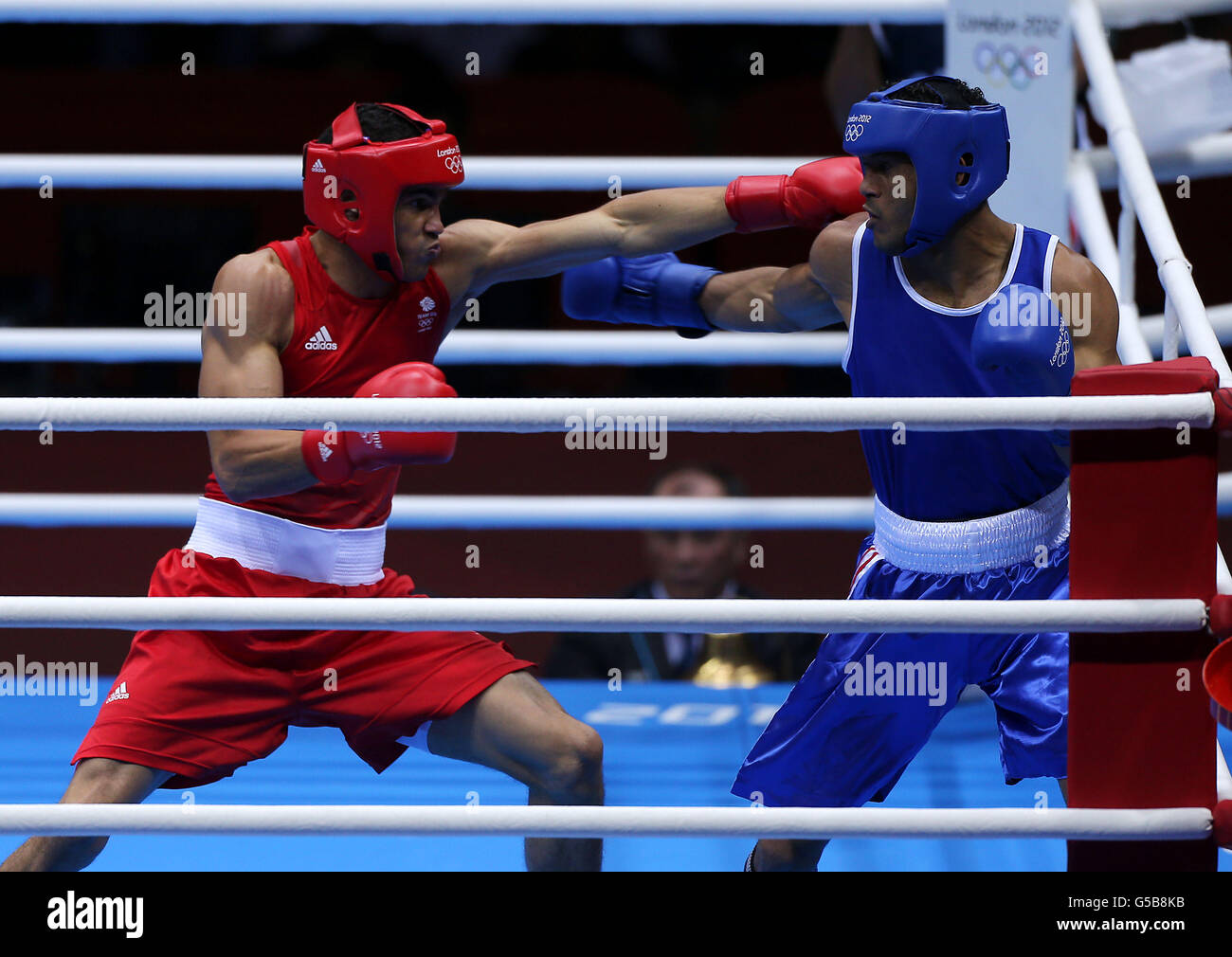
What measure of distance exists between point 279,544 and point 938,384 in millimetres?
1041

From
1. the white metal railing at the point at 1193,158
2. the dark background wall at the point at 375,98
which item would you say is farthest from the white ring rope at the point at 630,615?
the dark background wall at the point at 375,98

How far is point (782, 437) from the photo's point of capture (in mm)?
5414

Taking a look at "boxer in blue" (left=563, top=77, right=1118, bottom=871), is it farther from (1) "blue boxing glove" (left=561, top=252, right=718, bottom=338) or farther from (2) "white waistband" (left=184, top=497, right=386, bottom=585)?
(2) "white waistband" (left=184, top=497, right=386, bottom=585)

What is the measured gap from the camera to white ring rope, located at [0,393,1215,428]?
5.31 feet

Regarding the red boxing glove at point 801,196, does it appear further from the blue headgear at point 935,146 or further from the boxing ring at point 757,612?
the boxing ring at point 757,612

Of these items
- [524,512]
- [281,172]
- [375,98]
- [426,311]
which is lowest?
[524,512]

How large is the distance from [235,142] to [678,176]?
13.4 feet

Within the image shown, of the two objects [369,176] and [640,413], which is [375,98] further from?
[640,413]

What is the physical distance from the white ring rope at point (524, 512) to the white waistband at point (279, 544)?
59 cm

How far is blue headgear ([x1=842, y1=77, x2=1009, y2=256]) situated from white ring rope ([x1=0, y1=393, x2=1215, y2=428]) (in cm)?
58

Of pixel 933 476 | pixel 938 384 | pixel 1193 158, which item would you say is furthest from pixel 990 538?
pixel 1193 158

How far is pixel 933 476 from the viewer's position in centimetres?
224

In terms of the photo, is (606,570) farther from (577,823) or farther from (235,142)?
(577,823)

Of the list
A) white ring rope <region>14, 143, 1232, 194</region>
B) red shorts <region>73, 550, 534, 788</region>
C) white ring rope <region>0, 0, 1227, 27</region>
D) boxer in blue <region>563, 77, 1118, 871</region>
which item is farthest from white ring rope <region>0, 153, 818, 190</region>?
red shorts <region>73, 550, 534, 788</region>
